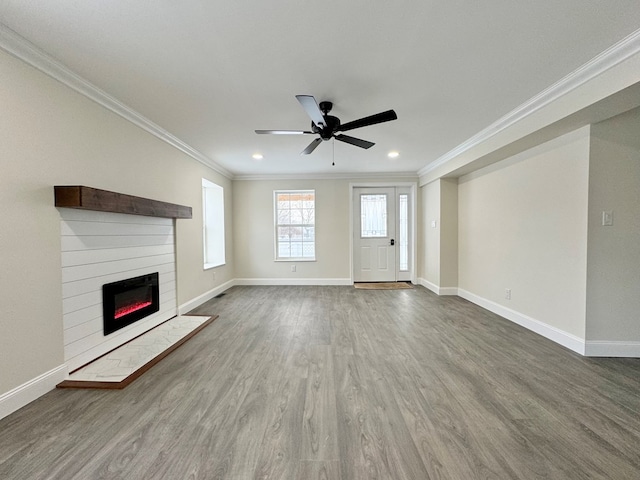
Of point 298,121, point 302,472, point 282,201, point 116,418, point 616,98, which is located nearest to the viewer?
point 302,472

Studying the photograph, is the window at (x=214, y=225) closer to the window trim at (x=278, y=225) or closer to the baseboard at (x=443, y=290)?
the window trim at (x=278, y=225)

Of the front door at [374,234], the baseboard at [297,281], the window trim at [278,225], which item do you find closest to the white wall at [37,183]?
the window trim at [278,225]

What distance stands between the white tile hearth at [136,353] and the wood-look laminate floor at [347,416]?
0.16 metres

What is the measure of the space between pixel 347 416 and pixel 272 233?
4591 millimetres

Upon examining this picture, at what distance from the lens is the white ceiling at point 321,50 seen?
1.56 m

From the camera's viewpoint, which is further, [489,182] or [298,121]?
[489,182]

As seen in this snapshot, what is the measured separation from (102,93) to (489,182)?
15.6 ft

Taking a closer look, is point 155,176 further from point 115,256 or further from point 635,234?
point 635,234

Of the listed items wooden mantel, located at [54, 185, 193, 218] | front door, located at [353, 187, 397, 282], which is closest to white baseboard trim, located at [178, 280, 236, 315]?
wooden mantel, located at [54, 185, 193, 218]

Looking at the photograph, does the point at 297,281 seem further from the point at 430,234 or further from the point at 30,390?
the point at 30,390

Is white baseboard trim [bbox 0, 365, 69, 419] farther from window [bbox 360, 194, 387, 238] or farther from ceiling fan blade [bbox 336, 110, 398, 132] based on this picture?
window [bbox 360, 194, 387, 238]

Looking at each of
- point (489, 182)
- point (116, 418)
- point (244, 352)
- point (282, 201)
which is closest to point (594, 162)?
point (489, 182)

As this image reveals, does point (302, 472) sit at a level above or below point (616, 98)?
below

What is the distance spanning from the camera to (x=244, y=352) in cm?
267
